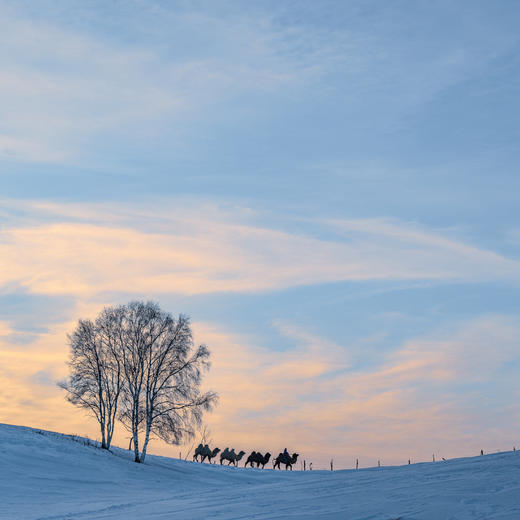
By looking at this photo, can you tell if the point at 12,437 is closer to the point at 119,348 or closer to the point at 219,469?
the point at 119,348

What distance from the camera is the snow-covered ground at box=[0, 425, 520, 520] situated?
15.6 metres

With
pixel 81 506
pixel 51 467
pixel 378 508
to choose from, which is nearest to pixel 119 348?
pixel 51 467

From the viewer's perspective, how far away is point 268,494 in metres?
21.0

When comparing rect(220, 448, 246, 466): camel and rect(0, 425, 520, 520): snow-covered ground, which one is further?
rect(220, 448, 246, 466): camel

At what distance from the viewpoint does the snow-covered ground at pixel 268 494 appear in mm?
15570

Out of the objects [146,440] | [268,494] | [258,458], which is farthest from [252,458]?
[268,494]

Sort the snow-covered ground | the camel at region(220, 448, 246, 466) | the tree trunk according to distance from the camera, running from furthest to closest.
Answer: the camel at region(220, 448, 246, 466) < the tree trunk < the snow-covered ground

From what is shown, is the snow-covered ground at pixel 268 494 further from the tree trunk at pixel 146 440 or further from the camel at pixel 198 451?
the camel at pixel 198 451

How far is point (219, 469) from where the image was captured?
170ft

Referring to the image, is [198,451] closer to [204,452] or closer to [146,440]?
[204,452]

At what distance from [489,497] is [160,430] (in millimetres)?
33085

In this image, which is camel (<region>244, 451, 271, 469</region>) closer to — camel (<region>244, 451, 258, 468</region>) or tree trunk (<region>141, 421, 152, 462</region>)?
camel (<region>244, 451, 258, 468</region>)

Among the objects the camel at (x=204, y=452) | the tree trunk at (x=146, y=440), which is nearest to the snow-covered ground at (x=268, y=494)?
the tree trunk at (x=146, y=440)

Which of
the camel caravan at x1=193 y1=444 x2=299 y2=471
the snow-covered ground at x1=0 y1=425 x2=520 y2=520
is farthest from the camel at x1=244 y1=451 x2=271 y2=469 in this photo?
the snow-covered ground at x1=0 y1=425 x2=520 y2=520
